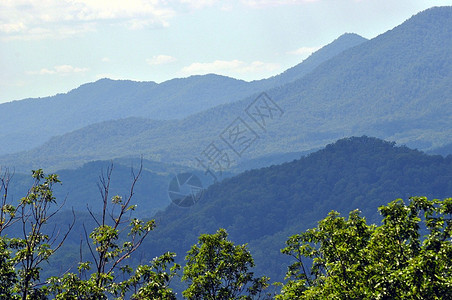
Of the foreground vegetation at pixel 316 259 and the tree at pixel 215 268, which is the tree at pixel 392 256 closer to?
the foreground vegetation at pixel 316 259

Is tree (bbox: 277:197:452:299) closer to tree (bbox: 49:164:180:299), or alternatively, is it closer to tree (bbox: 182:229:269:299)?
tree (bbox: 182:229:269:299)

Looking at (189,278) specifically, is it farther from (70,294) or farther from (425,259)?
(425,259)

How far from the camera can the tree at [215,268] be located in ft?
90.1

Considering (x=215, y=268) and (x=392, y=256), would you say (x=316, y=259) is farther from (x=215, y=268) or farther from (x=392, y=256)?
(x=215, y=268)

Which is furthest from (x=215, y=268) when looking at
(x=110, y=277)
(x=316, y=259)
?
(x=110, y=277)

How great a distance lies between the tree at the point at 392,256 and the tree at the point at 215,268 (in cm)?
282

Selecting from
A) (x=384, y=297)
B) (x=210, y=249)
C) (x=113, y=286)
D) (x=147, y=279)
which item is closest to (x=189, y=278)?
(x=210, y=249)

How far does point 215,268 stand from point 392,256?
9169 millimetres

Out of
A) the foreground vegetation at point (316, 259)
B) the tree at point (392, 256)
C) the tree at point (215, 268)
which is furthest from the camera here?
the tree at point (215, 268)

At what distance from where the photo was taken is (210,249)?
28.5 metres

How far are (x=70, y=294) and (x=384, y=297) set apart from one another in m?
9.89

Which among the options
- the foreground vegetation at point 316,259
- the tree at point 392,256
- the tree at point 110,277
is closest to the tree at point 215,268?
the foreground vegetation at point 316,259

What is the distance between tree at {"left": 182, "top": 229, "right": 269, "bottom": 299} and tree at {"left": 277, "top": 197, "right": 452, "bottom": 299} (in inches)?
111

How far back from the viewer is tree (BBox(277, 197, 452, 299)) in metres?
18.9
